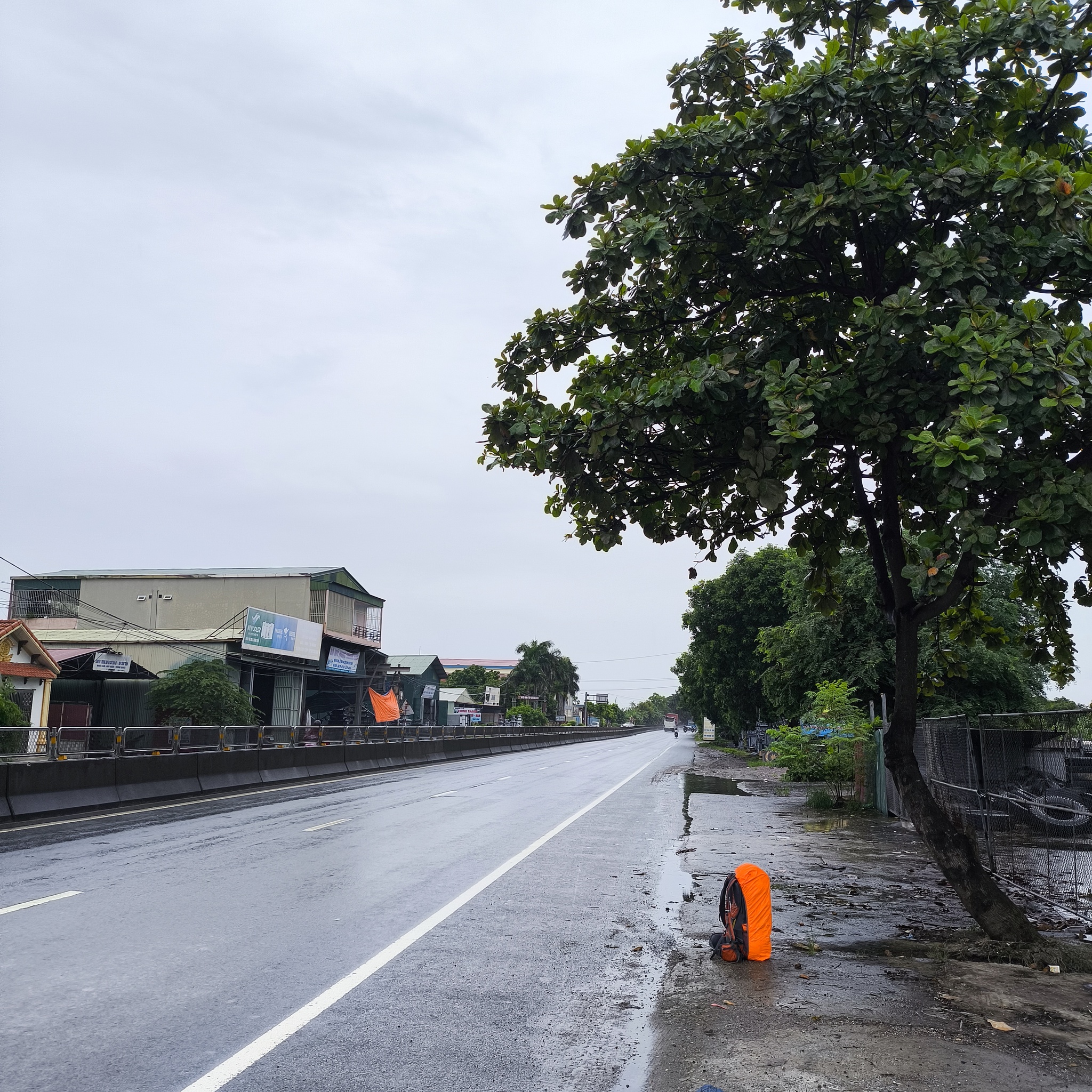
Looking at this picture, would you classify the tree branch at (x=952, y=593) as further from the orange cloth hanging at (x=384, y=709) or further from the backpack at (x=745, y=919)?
the orange cloth hanging at (x=384, y=709)

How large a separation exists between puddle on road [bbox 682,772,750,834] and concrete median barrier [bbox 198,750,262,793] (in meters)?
10.8

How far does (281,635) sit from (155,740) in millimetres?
32321

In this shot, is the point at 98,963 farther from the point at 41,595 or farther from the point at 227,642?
the point at 41,595

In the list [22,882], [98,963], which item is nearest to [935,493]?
[98,963]

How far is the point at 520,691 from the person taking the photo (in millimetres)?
131375

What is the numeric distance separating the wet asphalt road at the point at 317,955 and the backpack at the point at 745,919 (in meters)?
0.64

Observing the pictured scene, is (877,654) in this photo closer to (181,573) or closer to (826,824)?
(826,824)

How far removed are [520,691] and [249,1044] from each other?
127 m

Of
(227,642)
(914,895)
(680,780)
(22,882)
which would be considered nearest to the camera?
(22,882)

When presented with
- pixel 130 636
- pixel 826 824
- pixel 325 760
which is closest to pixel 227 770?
pixel 325 760

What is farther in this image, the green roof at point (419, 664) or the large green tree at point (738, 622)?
the green roof at point (419, 664)

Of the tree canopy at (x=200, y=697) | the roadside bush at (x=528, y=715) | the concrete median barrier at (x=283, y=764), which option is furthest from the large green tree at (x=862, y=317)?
the roadside bush at (x=528, y=715)

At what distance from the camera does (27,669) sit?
35438 mm

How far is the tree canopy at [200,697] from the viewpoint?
4156 centimetres
